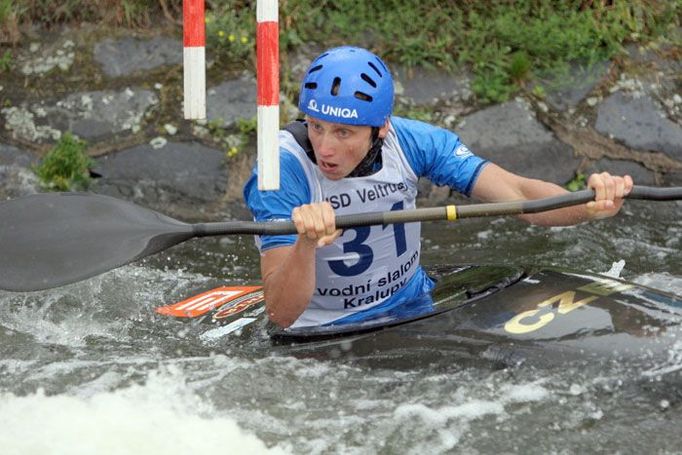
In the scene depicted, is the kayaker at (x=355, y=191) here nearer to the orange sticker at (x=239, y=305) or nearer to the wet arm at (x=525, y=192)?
the wet arm at (x=525, y=192)

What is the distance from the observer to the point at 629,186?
436cm

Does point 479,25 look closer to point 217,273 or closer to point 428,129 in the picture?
point 217,273

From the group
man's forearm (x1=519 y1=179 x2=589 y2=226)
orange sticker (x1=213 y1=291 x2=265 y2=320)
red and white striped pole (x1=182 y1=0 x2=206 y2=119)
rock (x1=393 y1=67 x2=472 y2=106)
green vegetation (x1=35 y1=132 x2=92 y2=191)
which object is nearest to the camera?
red and white striped pole (x1=182 y1=0 x2=206 y2=119)

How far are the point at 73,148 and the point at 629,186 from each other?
407 centimetres

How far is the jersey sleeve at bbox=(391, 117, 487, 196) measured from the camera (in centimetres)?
483

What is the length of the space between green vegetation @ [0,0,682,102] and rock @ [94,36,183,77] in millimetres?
152

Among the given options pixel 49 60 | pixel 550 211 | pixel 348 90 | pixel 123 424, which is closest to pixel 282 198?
pixel 348 90

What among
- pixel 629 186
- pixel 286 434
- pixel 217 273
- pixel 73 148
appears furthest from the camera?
pixel 73 148

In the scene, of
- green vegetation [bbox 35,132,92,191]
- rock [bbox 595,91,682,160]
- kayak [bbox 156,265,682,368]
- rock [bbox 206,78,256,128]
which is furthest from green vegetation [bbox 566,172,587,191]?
green vegetation [bbox 35,132,92,191]

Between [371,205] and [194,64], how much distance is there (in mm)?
895

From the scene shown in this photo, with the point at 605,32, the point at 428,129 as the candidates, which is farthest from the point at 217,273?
the point at 605,32

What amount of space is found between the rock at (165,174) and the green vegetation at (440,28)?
735 millimetres

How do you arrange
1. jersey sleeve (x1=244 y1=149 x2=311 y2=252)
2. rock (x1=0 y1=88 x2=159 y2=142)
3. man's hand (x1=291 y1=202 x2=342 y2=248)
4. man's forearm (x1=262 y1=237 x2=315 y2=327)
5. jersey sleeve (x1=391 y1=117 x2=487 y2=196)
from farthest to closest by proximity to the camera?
rock (x1=0 y1=88 x2=159 y2=142) → jersey sleeve (x1=391 y1=117 x2=487 y2=196) → jersey sleeve (x1=244 y1=149 x2=311 y2=252) → man's forearm (x1=262 y1=237 x2=315 y2=327) → man's hand (x1=291 y1=202 x2=342 y2=248)

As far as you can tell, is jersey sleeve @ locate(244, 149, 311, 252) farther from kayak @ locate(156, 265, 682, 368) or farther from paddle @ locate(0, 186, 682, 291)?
kayak @ locate(156, 265, 682, 368)
